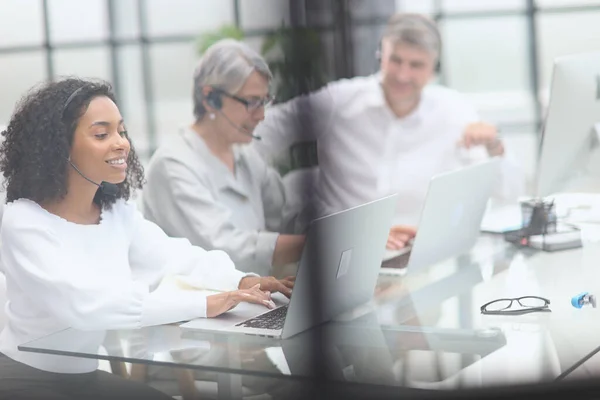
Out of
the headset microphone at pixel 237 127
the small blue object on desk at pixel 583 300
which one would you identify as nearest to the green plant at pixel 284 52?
the headset microphone at pixel 237 127

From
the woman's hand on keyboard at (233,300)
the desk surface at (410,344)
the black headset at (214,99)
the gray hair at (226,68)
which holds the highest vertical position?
the gray hair at (226,68)

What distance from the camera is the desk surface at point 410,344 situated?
4.72 feet

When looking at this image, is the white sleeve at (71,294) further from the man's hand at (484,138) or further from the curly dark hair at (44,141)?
the man's hand at (484,138)

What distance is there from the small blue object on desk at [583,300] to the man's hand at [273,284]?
52cm

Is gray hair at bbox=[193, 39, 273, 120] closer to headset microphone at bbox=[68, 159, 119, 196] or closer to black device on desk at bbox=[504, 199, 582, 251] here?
headset microphone at bbox=[68, 159, 119, 196]

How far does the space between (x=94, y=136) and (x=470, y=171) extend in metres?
0.82

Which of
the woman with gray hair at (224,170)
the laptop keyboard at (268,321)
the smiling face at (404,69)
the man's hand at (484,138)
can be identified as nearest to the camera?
the laptop keyboard at (268,321)

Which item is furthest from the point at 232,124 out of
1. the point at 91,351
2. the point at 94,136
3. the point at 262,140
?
the point at 91,351

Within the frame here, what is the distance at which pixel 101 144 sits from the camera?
1.72 m

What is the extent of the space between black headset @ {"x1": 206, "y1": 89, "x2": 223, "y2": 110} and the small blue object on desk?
0.83m

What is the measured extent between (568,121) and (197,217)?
90 cm

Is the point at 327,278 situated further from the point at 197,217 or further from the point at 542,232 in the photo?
the point at 542,232

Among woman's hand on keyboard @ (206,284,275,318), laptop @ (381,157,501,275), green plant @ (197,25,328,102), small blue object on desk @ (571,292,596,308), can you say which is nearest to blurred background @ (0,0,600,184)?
green plant @ (197,25,328,102)

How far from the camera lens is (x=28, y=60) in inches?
73.5
